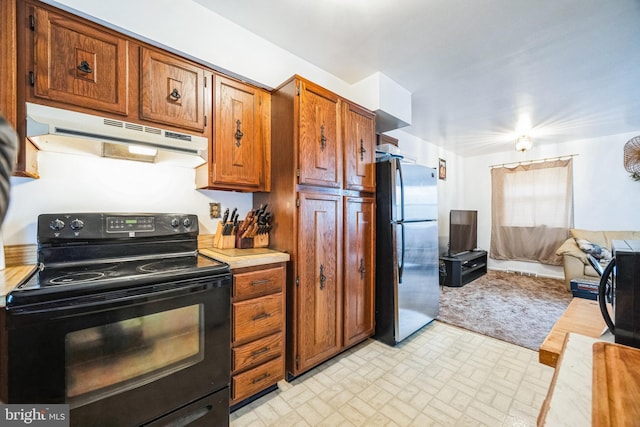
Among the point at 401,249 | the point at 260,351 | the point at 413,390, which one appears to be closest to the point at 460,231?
the point at 401,249

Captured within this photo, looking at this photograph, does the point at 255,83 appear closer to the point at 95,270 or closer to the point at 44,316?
the point at 95,270

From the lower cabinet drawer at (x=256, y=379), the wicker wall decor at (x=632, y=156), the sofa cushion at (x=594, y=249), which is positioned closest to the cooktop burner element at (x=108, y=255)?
the lower cabinet drawer at (x=256, y=379)

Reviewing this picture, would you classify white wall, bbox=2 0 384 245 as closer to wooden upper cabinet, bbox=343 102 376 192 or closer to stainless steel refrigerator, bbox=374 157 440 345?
wooden upper cabinet, bbox=343 102 376 192

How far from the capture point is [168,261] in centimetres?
154

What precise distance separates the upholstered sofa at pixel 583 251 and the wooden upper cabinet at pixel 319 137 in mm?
4168

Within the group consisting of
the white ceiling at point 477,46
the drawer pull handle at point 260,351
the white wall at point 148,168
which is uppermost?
the white ceiling at point 477,46

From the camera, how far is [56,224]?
4.41 ft

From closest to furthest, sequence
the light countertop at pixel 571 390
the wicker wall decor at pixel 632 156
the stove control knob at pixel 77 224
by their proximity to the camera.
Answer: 1. the light countertop at pixel 571 390
2. the stove control knob at pixel 77 224
3. the wicker wall decor at pixel 632 156

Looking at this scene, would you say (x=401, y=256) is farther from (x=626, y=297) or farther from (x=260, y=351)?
(x=626, y=297)

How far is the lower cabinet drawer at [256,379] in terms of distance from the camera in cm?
159

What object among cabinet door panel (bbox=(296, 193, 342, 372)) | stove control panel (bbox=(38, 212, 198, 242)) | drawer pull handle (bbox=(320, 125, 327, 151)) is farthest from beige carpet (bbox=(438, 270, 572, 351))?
stove control panel (bbox=(38, 212, 198, 242))

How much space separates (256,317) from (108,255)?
0.92m

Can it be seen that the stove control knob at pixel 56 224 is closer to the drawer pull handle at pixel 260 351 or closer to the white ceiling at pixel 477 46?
the drawer pull handle at pixel 260 351

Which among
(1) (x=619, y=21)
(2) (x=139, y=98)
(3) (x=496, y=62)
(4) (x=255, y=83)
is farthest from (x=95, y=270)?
(1) (x=619, y=21)
